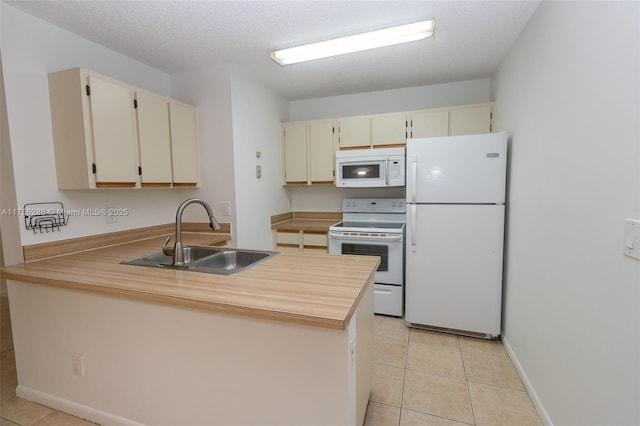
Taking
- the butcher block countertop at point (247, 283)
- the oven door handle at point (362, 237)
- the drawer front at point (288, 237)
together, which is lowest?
the drawer front at point (288, 237)

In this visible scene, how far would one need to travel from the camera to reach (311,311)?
3.45 ft

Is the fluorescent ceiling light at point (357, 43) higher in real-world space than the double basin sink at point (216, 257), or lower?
higher

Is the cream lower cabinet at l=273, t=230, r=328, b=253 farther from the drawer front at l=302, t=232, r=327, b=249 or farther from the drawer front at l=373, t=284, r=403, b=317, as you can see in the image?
the drawer front at l=373, t=284, r=403, b=317

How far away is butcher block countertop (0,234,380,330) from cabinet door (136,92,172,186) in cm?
77

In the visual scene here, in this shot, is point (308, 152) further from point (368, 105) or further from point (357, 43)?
point (357, 43)

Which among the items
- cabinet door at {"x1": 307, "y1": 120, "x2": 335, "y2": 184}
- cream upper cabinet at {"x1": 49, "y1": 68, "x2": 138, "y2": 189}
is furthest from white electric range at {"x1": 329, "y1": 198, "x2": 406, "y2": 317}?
cream upper cabinet at {"x1": 49, "y1": 68, "x2": 138, "y2": 189}

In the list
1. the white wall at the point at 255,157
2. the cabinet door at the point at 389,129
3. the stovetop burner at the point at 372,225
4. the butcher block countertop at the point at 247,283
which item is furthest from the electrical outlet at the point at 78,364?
the cabinet door at the point at 389,129

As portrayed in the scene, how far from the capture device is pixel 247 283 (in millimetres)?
1359

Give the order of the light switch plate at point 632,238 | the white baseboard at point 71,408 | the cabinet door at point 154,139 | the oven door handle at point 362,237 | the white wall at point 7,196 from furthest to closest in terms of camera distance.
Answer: the oven door handle at point 362,237
the cabinet door at point 154,139
the white wall at point 7,196
the white baseboard at point 71,408
the light switch plate at point 632,238

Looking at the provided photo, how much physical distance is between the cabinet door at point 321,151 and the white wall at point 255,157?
1.44 feet

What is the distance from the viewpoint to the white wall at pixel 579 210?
1.04 meters

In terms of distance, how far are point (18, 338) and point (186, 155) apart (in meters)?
1.74

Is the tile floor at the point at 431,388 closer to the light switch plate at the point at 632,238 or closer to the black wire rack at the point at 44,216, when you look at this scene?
the black wire rack at the point at 44,216

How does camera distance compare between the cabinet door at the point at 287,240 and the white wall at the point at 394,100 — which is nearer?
the white wall at the point at 394,100
